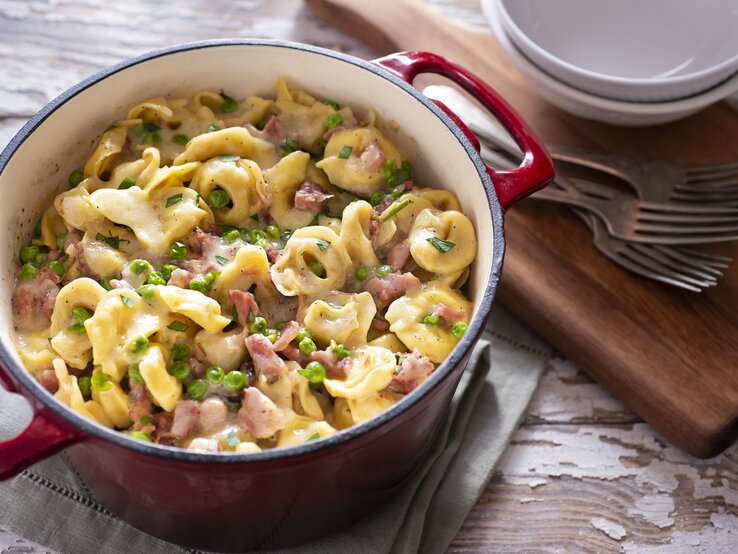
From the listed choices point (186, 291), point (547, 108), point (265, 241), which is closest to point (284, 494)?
point (186, 291)

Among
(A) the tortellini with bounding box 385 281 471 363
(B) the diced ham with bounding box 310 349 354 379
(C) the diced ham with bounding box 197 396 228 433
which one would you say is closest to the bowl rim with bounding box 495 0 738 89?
(A) the tortellini with bounding box 385 281 471 363

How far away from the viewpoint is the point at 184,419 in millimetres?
2531

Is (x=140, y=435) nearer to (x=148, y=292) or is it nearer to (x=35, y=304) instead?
(x=148, y=292)

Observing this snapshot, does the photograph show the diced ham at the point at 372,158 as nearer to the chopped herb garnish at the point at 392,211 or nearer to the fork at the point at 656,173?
the chopped herb garnish at the point at 392,211

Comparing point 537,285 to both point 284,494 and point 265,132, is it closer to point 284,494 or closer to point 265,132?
point 265,132

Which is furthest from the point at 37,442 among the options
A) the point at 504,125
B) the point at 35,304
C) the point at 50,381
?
the point at 504,125

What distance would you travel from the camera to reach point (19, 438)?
7.50 ft

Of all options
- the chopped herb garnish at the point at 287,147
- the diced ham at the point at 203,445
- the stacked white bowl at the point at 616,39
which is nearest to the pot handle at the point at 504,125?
the chopped herb garnish at the point at 287,147

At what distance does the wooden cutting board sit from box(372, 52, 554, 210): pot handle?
66 cm

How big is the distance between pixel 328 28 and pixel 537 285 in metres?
1.75

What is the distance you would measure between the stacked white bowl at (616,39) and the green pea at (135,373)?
2.02 meters

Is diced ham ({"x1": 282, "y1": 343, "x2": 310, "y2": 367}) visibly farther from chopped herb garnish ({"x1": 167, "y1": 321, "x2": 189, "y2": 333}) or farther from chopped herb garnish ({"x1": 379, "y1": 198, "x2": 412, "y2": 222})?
chopped herb garnish ({"x1": 379, "y1": 198, "x2": 412, "y2": 222})

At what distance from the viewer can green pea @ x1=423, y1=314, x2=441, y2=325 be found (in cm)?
276

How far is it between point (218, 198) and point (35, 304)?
66 cm
